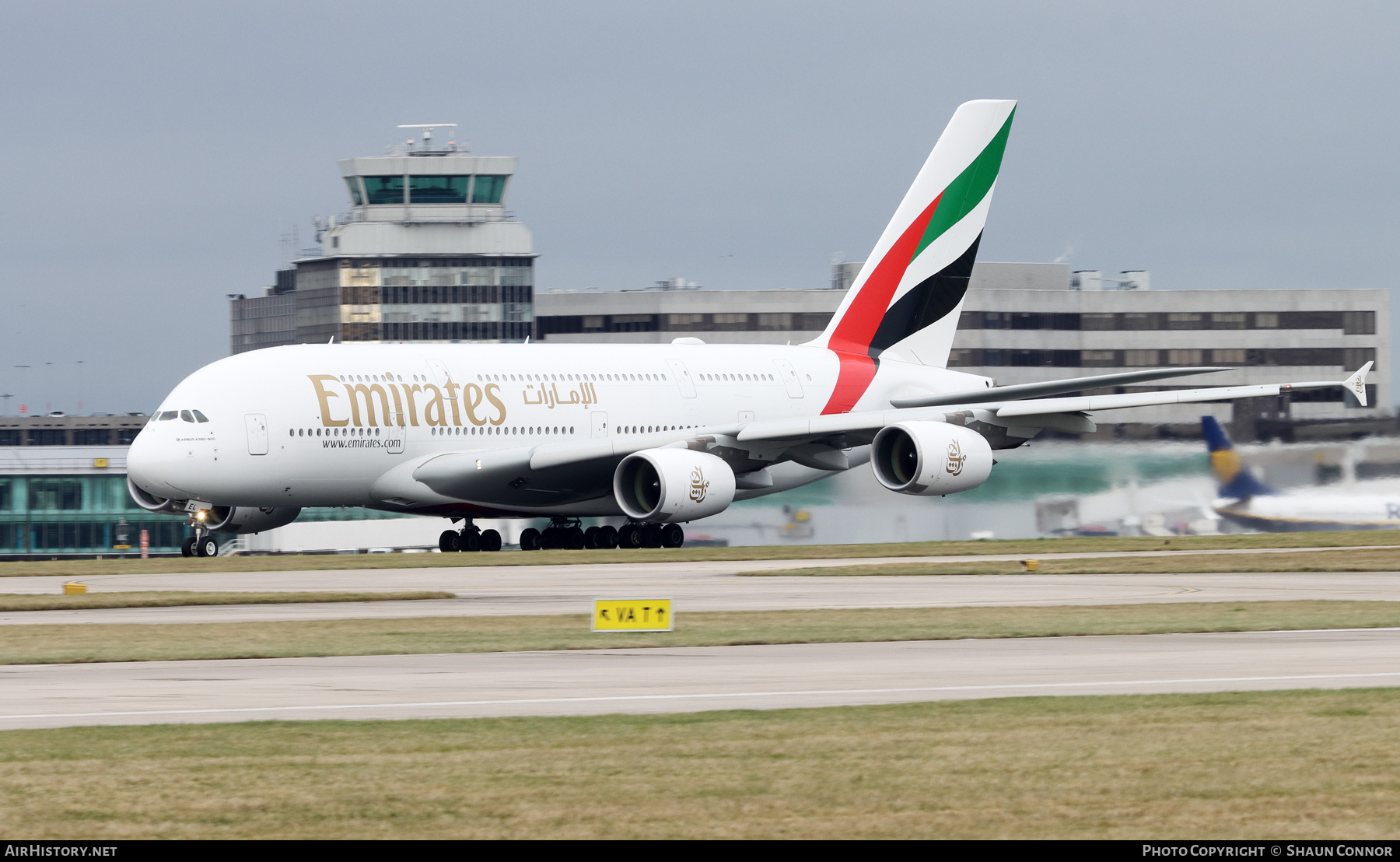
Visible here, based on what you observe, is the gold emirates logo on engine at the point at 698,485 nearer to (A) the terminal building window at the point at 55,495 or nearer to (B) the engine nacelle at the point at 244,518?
(B) the engine nacelle at the point at 244,518

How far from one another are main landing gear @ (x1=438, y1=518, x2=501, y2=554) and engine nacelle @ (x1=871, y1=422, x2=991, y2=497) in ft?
33.0

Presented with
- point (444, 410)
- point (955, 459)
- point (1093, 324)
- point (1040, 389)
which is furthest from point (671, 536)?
point (1093, 324)

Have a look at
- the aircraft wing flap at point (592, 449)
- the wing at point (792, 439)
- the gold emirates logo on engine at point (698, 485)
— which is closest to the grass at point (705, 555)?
the gold emirates logo on engine at point (698, 485)

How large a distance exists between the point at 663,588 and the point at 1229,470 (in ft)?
67.9

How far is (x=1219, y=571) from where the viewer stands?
35469mm

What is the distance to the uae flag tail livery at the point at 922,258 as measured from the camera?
5309 cm

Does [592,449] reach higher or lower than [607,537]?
higher

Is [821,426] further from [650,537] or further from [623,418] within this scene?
[623,418]

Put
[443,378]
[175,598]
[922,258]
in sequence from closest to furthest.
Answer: [175,598] → [443,378] → [922,258]

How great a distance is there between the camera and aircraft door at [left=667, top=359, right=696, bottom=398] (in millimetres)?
50281

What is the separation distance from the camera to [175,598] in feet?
98.7

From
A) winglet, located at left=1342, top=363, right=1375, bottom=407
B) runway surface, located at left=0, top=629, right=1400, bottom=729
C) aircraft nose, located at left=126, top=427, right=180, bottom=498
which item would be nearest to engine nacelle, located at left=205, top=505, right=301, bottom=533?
aircraft nose, located at left=126, top=427, right=180, bottom=498

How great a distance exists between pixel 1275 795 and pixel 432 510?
1421 inches

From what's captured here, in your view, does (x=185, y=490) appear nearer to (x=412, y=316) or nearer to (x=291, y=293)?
(x=412, y=316)
